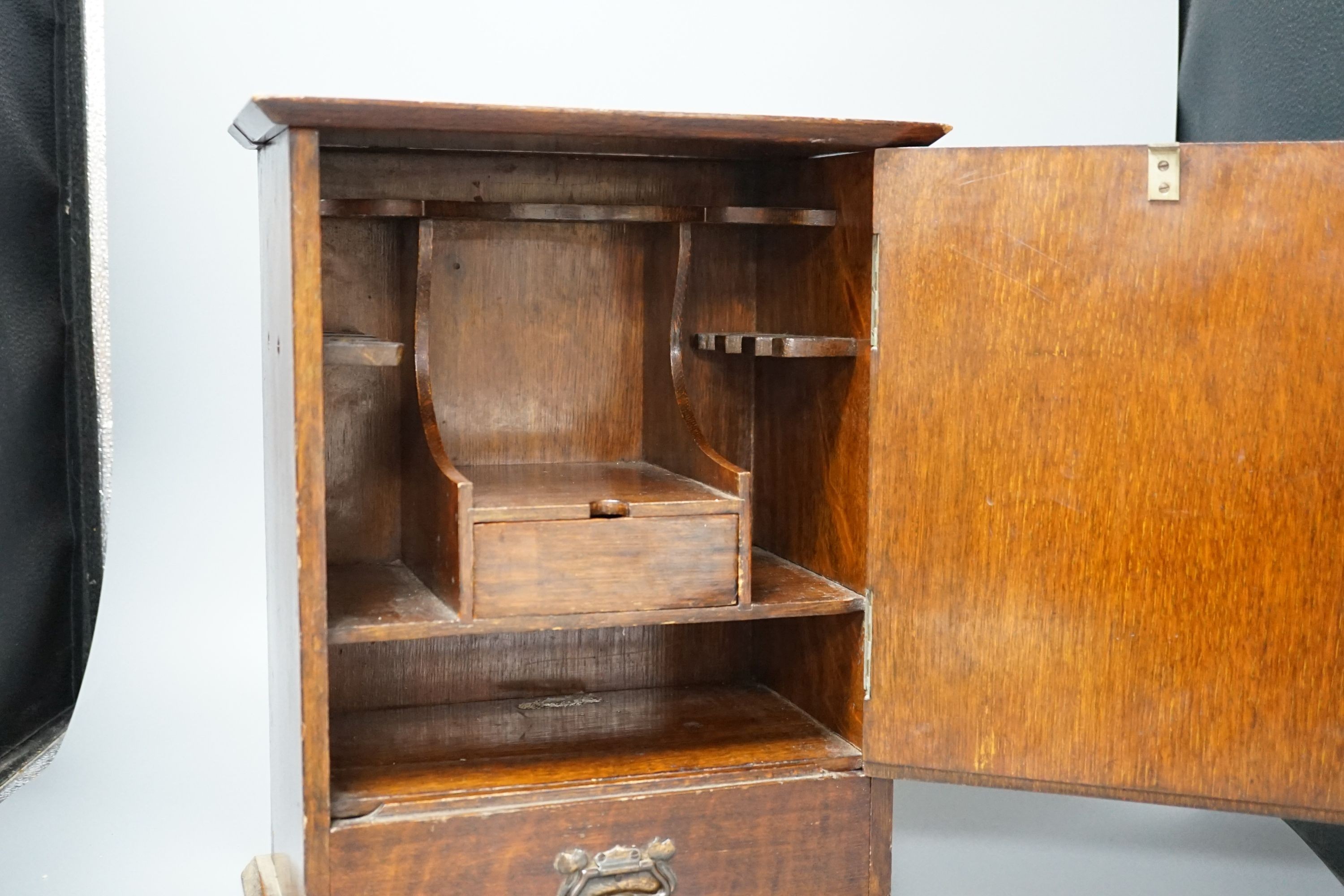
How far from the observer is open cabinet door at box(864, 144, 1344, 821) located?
1.71 m

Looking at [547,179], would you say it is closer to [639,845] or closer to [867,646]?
[867,646]

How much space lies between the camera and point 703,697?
2236 mm

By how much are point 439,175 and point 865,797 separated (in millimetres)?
1021

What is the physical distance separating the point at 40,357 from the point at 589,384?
3.83 ft

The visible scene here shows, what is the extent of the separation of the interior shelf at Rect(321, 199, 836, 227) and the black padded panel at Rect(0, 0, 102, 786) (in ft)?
3.35

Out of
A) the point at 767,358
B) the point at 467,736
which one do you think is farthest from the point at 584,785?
the point at 767,358

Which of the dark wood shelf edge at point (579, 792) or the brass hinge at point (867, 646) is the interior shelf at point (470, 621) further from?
the dark wood shelf edge at point (579, 792)

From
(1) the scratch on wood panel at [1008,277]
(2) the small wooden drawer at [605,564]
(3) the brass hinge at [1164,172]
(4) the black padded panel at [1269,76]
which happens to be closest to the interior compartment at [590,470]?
(2) the small wooden drawer at [605,564]

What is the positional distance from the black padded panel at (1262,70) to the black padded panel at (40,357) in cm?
207

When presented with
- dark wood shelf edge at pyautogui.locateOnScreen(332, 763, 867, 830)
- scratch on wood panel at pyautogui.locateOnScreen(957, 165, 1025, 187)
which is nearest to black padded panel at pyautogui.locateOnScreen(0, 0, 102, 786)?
dark wood shelf edge at pyautogui.locateOnScreen(332, 763, 867, 830)

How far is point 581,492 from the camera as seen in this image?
1.94 metres

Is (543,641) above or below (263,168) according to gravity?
below

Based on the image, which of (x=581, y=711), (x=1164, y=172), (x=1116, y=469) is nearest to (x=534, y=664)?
(x=581, y=711)

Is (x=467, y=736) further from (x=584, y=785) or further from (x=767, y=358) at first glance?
(x=767, y=358)
